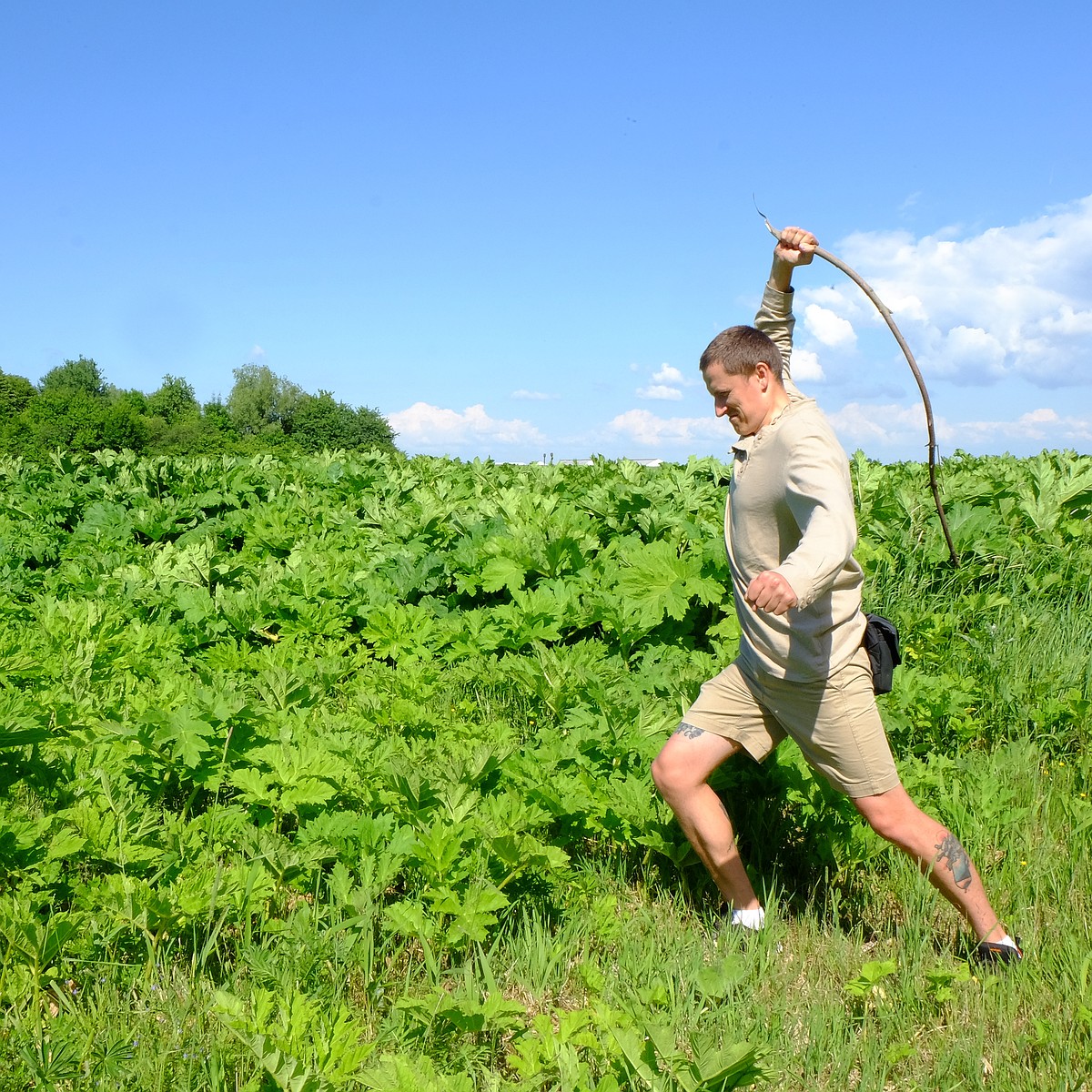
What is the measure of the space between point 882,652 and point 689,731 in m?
0.80

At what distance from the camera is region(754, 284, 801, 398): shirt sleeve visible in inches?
174

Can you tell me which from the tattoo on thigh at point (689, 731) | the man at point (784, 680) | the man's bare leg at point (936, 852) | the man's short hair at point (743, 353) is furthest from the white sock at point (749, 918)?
the man's short hair at point (743, 353)

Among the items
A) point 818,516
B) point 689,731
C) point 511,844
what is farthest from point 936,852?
point 511,844

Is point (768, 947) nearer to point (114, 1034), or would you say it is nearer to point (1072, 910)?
point (1072, 910)

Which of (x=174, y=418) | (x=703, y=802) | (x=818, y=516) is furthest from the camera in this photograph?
(x=174, y=418)

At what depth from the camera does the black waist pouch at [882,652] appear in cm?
379

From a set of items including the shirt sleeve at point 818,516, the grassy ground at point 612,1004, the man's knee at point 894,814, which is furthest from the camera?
the man's knee at point 894,814

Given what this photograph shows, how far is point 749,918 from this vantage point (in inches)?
156

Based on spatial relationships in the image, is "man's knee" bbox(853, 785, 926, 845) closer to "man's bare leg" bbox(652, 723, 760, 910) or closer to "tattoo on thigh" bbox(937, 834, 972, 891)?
"tattoo on thigh" bbox(937, 834, 972, 891)

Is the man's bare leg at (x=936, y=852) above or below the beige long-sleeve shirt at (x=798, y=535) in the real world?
below

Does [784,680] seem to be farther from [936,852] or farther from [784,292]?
[784,292]

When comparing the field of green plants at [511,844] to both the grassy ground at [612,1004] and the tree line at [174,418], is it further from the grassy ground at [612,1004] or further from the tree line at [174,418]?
the tree line at [174,418]

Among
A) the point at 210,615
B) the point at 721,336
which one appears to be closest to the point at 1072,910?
the point at 721,336

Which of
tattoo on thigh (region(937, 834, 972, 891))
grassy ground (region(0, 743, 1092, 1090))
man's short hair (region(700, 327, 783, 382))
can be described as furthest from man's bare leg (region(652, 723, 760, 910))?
man's short hair (region(700, 327, 783, 382))
